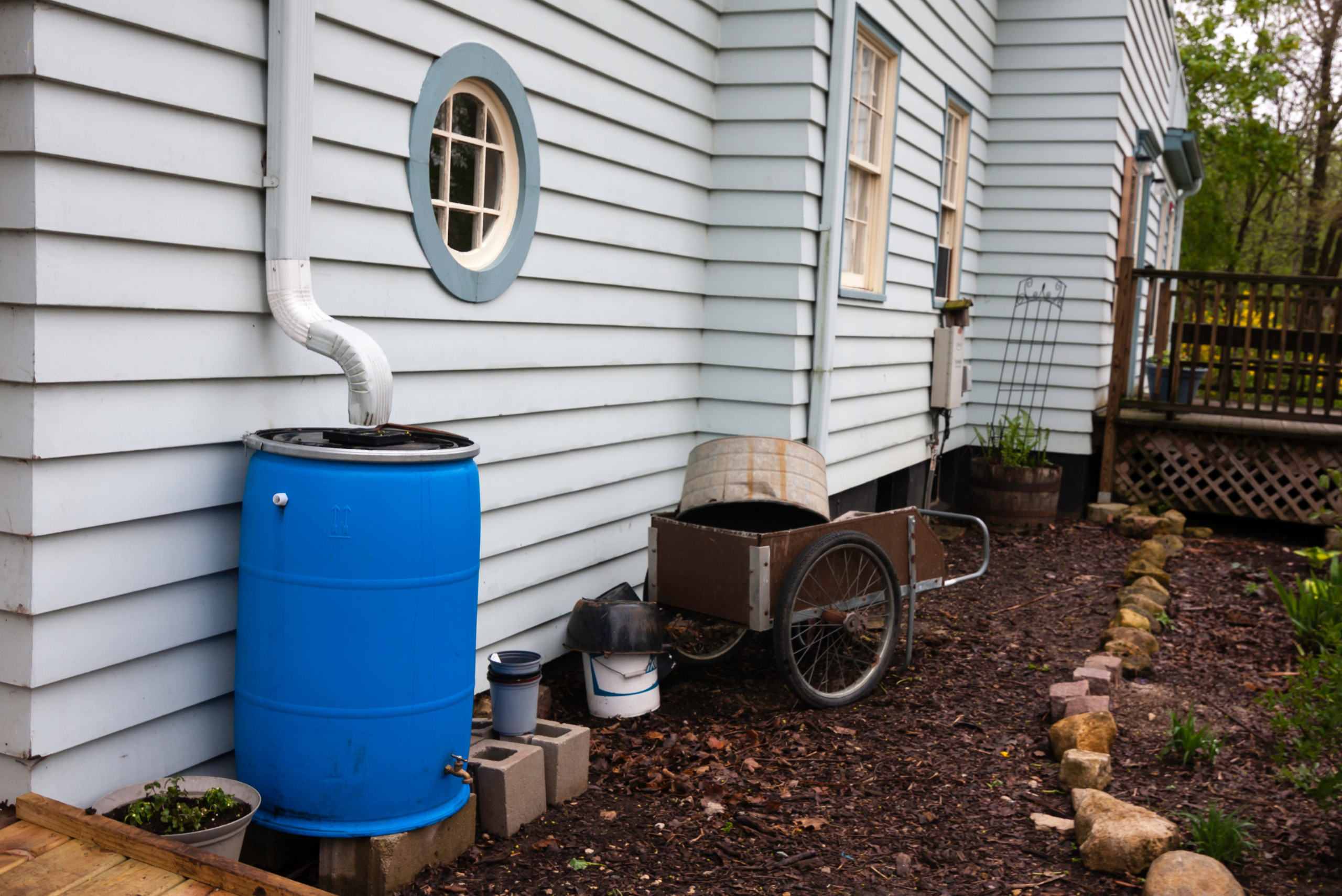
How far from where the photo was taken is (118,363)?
99.3 inches

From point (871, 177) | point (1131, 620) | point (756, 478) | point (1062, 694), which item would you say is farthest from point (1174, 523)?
point (756, 478)

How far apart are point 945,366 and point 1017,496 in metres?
1.25

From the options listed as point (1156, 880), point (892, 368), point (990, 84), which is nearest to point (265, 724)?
point (1156, 880)

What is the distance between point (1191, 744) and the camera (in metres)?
3.88

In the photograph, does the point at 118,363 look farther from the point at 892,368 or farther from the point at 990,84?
the point at 990,84

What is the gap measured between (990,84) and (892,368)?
357 centimetres

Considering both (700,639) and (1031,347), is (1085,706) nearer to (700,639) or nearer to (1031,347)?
(700,639)

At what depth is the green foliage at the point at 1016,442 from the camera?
9.16 meters

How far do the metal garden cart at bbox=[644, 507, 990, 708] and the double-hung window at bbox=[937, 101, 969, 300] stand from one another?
425 cm

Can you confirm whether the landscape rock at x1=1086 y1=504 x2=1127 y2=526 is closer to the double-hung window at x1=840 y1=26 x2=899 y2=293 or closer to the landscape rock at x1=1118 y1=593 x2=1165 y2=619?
the landscape rock at x1=1118 y1=593 x2=1165 y2=619

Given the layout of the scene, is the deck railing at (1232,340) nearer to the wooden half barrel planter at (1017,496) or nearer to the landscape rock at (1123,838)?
the wooden half barrel planter at (1017,496)

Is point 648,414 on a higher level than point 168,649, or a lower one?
higher

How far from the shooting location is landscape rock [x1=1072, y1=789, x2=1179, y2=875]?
311 centimetres

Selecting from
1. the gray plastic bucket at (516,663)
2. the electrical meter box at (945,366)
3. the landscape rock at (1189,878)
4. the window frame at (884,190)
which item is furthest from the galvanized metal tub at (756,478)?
the electrical meter box at (945,366)
